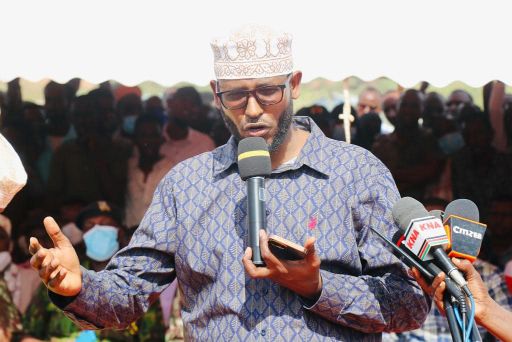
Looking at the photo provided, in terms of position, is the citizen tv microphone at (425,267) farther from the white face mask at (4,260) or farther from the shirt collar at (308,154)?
the white face mask at (4,260)

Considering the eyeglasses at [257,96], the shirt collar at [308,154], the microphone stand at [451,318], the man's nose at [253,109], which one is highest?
the eyeglasses at [257,96]

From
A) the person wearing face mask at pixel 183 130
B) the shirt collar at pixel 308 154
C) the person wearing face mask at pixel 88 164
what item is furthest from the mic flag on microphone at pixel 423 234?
the person wearing face mask at pixel 88 164

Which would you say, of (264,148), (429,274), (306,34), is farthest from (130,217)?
(429,274)

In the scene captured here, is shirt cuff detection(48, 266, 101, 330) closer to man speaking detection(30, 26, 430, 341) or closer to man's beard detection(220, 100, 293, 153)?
man speaking detection(30, 26, 430, 341)

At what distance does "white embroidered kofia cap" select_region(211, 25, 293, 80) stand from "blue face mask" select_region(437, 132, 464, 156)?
4184mm

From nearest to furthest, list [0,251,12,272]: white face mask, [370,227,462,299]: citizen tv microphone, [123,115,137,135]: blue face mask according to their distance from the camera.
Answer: [370,227,462,299]: citizen tv microphone
[0,251,12,272]: white face mask
[123,115,137,135]: blue face mask

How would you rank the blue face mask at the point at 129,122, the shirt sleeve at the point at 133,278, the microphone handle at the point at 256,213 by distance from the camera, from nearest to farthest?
1. the microphone handle at the point at 256,213
2. the shirt sleeve at the point at 133,278
3. the blue face mask at the point at 129,122

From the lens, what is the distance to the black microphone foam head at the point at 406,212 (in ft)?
11.9

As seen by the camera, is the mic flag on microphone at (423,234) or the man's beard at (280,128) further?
the man's beard at (280,128)

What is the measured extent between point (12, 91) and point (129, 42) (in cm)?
177

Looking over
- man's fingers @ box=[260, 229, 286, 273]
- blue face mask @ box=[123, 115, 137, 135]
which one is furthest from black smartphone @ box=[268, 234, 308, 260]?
blue face mask @ box=[123, 115, 137, 135]

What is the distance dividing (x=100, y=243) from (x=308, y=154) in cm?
400

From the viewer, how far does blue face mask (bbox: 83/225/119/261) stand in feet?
26.5

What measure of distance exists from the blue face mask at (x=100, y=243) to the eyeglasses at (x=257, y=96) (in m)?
3.93
